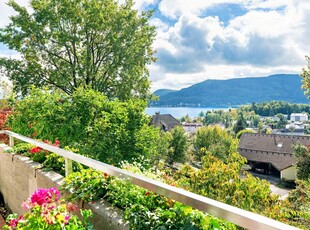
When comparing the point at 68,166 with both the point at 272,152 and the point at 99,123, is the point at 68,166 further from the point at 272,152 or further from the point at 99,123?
the point at 272,152

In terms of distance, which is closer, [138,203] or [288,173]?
[138,203]

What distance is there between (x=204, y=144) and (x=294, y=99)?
190 metres

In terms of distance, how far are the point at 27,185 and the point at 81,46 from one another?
494 inches

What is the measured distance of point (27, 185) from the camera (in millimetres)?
3260

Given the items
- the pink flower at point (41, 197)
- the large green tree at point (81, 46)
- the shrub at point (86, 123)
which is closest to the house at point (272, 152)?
the large green tree at point (81, 46)

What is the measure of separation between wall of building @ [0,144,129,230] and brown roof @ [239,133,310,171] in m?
28.7

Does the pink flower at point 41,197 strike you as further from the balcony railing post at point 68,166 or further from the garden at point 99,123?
the balcony railing post at point 68,166

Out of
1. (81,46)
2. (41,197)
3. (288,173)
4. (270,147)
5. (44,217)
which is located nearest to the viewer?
(44,217)

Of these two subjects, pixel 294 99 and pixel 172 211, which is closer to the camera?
pixel 172 211

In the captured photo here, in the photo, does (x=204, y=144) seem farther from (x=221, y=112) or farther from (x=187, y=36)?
(x=221, y=112)

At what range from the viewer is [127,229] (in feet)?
5.85

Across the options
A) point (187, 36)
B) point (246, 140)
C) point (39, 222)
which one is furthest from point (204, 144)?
point (39, 222)

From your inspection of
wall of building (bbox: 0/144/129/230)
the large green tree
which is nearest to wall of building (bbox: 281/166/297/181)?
the large green tree

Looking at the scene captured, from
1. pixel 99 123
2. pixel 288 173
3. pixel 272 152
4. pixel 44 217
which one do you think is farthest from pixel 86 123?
pixel 272 152
